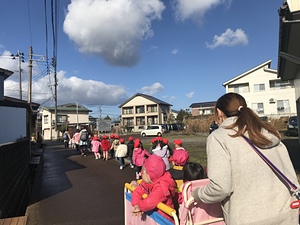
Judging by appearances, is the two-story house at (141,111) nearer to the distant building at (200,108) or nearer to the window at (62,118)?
the distant building at (200,108)

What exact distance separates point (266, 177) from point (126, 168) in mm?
8726

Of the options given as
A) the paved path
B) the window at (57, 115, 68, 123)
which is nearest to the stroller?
the paved path

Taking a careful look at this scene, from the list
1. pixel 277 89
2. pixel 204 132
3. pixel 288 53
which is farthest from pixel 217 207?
pixel 277 89

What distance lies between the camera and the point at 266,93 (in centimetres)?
3794

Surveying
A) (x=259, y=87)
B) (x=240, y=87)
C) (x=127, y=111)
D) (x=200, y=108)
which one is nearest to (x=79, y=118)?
(x=127, y=111)

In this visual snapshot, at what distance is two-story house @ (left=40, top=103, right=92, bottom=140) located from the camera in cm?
5834

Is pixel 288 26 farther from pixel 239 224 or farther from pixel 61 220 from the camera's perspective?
pixel 61 220

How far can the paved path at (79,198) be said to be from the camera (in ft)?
15.7

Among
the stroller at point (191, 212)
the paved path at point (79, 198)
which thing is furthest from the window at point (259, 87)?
the stroller at point (191, 212)

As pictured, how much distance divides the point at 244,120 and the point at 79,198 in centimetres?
516

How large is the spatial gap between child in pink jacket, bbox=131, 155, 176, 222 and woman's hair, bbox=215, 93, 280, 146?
101 cm

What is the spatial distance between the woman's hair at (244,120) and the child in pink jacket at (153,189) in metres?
1.01

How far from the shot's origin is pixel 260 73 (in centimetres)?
3850

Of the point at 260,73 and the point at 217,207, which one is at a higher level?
the point at 260,73
